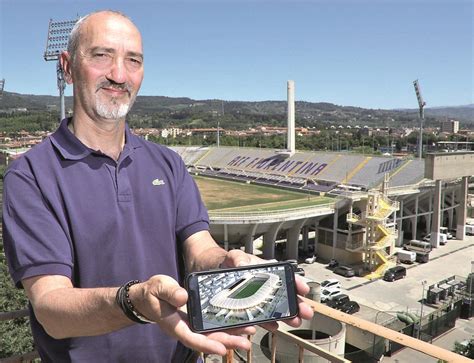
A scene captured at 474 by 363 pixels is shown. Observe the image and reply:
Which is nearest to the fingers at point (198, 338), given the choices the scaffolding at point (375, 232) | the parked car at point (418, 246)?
the scaffolding at point (375, 232)

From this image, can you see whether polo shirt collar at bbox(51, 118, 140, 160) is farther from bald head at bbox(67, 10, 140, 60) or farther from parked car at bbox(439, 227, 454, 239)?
parked car at bbox(439, 227, 454, 239)

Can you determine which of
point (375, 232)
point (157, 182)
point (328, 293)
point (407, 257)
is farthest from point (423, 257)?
point (157, 182)

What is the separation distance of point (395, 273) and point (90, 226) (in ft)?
93.8

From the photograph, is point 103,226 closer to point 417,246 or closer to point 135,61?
point 135,61

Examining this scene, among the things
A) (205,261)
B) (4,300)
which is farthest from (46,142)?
(4,300)

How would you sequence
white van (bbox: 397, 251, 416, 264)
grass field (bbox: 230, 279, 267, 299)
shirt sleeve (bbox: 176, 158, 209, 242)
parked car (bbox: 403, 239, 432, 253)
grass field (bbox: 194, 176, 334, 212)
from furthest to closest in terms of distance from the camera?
parked car (bbox: 403, 239, 432, 253) → grass field (bbox: 194, 176, 334, 212) → white van (bbox: 397, 251, 416, 264) → shirt sleeve (bbox: 176, 158, 209, 242) → grass field (bbox: 230, 279, 267, 299)

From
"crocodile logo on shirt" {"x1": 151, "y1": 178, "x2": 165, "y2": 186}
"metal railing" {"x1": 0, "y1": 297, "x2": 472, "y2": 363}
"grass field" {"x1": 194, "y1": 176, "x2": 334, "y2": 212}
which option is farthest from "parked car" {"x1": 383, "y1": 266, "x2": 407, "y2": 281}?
"crocodile logo on shirt" {"x1": 151, "y1": 178, "x2": 165, "y2": 186}

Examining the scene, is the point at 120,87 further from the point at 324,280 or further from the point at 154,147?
the point at 324,280

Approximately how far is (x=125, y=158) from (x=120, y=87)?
374 mm

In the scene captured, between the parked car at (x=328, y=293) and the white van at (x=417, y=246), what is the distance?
481 inches

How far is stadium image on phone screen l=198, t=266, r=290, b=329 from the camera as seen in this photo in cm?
176

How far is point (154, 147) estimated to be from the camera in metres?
2.80

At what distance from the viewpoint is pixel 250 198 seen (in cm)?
3734

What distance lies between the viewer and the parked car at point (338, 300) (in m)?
23.0
